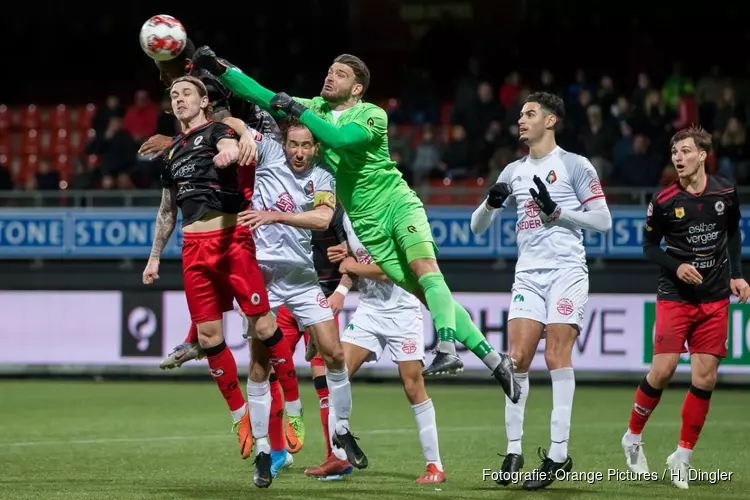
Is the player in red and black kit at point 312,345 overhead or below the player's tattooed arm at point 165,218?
below

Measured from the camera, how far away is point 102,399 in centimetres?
1405

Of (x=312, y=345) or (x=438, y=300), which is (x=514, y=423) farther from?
(x=312, y=345)

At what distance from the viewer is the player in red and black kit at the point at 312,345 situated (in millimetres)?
8352

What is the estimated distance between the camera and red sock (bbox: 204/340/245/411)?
782 centimetres

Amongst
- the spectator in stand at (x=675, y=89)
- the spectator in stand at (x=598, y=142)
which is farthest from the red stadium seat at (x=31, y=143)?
the spectator in stand at (x=675, y=89)

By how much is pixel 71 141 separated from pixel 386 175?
544 inches

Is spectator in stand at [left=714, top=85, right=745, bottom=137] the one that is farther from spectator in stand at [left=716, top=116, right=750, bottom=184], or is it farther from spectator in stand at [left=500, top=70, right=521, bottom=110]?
spectator in stand at [left=500, top=70, right=521, bottom=110]

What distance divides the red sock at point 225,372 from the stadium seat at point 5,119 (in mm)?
14270

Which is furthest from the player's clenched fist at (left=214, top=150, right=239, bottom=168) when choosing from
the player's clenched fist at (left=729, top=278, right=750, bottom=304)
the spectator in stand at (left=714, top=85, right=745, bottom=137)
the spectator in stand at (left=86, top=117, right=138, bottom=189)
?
the spectator in stand at (left=714, top=85, right=745, bottom=137)

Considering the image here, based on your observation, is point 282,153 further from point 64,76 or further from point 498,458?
point 64,76

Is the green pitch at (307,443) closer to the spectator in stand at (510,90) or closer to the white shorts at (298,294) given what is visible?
the white shorts at (298,294)

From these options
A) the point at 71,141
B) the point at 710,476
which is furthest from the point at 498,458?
the point at 71,141

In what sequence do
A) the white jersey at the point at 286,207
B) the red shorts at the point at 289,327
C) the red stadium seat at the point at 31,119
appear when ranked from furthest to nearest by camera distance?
the red stadium seat at the point at 31,119, the red shorts at the point at 289,327, the white jersey at the point at 286,207

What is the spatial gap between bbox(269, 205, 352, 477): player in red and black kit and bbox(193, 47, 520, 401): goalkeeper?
121 cm
